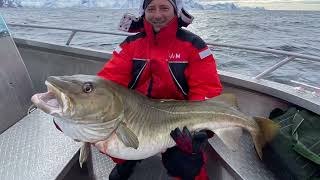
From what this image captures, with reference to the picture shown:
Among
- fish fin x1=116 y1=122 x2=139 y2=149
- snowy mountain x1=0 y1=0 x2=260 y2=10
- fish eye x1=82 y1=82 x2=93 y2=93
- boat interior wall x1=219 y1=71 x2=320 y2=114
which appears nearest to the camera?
fish eye x1=82 y1=82 x2=93 y2=93

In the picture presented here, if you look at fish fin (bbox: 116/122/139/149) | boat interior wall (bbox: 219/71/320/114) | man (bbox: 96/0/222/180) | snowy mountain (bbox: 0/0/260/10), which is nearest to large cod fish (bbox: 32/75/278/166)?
fish fin (bbox: 116/122/139/149)

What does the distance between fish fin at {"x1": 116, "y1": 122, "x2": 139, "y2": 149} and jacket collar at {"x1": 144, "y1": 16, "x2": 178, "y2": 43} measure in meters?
1.09

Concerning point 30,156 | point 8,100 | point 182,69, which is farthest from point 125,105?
point 8,100

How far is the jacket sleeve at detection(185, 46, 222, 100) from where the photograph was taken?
287 cm

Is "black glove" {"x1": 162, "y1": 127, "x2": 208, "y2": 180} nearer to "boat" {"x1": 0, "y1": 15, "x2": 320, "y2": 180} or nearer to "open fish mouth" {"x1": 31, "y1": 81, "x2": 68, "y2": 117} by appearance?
"boat" {"x1": 0, "y1": 15, "x2": 320, "y2": 180}

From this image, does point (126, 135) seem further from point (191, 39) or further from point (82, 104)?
point (191, 39)

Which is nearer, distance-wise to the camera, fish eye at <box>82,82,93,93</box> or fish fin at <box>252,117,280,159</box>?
fish eye at <box>82,82,93,93</box>

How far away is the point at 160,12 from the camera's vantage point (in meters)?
2.97

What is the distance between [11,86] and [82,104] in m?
2.87

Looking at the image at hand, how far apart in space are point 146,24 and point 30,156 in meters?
1.61

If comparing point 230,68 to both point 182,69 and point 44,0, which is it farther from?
point 44,0

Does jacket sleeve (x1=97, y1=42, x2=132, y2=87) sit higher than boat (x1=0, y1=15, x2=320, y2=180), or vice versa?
jacket sleeve (x1=97, y1=42, x2=132, y2=87)

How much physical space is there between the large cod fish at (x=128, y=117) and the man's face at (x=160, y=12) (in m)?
0.83

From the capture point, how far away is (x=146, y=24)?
307cm
